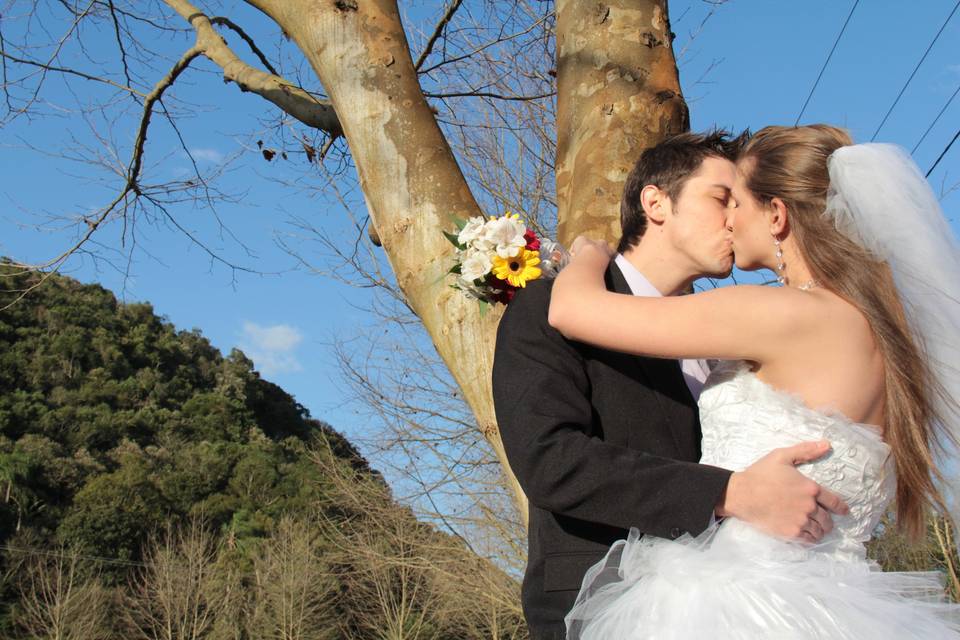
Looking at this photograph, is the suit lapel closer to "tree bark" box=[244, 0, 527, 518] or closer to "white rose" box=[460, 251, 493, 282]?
"white rose" box=[460, 251, 493, 282]

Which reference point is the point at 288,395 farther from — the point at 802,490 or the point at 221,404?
the point at 802,490

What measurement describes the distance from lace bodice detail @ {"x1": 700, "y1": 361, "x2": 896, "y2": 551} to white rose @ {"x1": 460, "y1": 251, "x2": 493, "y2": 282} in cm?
81

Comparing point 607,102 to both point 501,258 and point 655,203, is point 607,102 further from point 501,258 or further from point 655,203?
point 501,258

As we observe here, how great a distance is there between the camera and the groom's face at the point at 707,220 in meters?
2.54

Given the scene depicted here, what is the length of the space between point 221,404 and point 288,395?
26.7 ft

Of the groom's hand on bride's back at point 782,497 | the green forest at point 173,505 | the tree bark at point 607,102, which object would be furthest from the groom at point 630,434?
the green forest at point 173,505

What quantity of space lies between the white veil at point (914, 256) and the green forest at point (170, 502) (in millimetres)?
16107

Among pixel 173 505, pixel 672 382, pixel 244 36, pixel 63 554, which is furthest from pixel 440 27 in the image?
pixel 173 505

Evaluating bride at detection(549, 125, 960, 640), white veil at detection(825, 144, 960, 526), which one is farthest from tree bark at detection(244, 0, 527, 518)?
white veil at detection(825, 144, 960, 526)

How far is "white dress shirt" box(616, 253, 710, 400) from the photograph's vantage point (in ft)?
8.48

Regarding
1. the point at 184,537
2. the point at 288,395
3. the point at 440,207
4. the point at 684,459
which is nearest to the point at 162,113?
the point at 440,207

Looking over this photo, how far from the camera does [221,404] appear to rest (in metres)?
47.2

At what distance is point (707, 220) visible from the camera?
255 centimetres

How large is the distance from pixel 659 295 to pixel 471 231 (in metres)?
0.61
